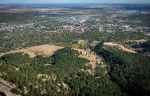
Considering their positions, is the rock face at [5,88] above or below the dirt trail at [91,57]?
above

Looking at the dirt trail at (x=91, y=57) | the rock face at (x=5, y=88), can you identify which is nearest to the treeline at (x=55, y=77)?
the rock face at (x=5, y=88)

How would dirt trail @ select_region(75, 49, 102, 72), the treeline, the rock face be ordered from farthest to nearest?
dirt trail @ select_region(75, 49, 102, 72) < the treeline < the rock face

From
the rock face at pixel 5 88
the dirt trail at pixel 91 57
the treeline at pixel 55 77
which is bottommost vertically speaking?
the dirt trail at pixel 91 57

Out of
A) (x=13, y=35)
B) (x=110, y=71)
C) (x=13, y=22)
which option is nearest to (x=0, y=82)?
(x=110, y=71)

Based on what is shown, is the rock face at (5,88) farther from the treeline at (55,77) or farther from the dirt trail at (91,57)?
the dirt trail at (91,57)

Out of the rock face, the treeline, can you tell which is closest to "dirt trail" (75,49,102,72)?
the treeline

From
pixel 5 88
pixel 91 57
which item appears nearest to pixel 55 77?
pixel 5 88

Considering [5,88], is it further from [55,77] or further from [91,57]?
[91,57]

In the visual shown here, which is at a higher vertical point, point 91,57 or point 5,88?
point 5,88

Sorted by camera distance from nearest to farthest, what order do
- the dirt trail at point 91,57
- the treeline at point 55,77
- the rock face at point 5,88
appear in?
1. the rock face at point 5,88
2. the treeline at point 55,77
3. the dirt trail at point 91,57

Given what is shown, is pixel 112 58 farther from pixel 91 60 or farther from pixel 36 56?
pixel 36 56

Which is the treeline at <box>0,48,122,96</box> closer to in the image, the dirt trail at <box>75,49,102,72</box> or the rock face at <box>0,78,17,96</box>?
the rock face at <box>0,78,17,96</box>
